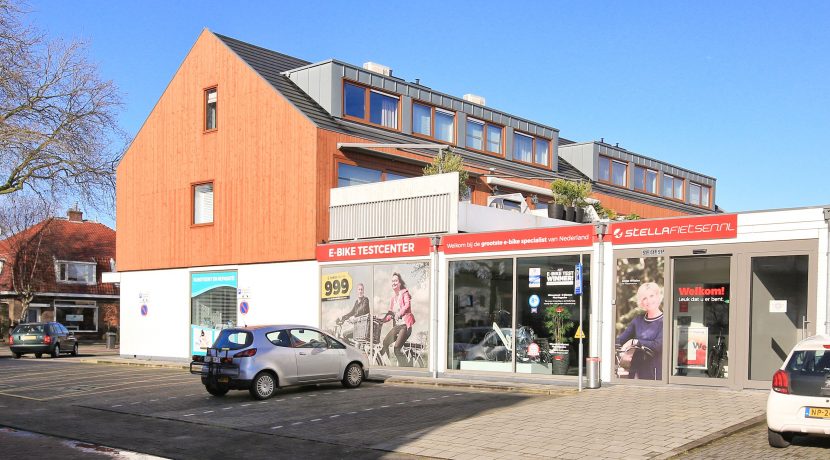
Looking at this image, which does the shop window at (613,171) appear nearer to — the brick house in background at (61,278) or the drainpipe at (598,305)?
the drainpipe at (598,305)

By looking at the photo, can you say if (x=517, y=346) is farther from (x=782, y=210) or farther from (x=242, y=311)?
(x=242, y=311)

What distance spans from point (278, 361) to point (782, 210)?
34.2 ft

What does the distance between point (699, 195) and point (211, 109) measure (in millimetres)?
27060

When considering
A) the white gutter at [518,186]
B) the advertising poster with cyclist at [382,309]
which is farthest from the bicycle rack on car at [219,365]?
the white gutter at [518,186]

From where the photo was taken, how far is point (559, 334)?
18156 mm

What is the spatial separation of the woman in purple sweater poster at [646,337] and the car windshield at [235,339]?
310 inches

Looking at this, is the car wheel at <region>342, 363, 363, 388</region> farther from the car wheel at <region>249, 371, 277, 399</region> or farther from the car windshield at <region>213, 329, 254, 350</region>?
the car windshield at <region>213, 329, 254, 350</region>

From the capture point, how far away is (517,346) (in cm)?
1897

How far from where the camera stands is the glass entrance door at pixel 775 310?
1505 cm

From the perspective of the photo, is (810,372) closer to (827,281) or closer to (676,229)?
(827,281)

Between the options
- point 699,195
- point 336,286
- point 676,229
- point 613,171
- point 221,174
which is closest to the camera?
point 676,229

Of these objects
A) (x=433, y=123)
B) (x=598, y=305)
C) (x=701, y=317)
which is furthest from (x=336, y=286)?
(x=701, y=317)

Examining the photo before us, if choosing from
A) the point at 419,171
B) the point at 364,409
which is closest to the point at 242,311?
the point at 419,171

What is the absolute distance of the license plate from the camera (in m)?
9.09
